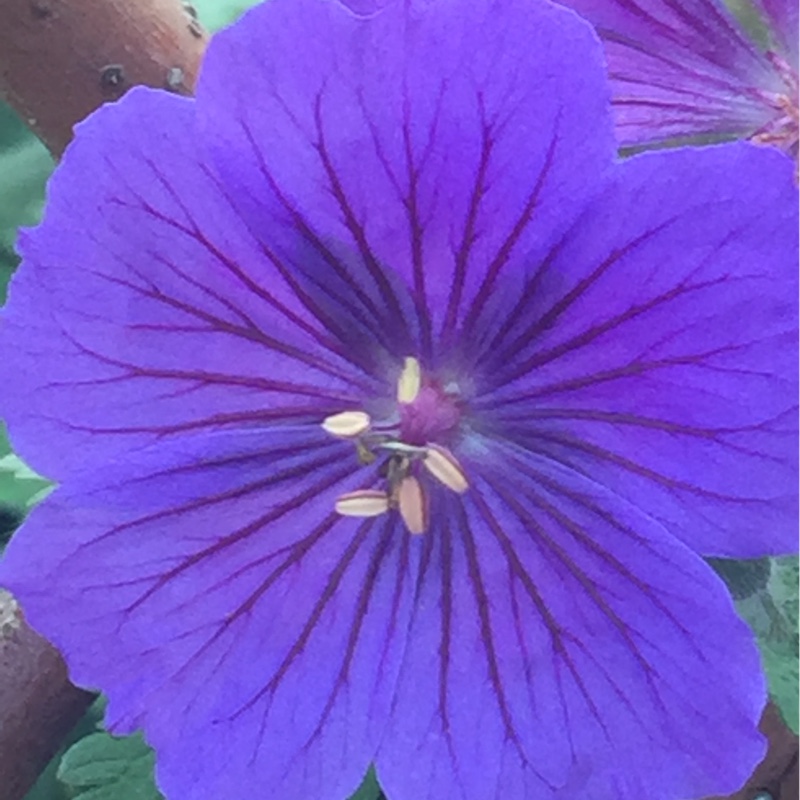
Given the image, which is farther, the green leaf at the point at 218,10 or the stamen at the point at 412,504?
the green leaf at the point at 218,10

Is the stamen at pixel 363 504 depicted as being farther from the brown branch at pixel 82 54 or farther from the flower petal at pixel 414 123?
the brown branch at pixel 82 54

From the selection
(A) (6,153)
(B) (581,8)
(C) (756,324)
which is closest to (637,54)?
(B) (581,8)

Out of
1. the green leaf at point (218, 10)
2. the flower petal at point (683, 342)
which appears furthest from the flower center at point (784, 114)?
the green leaf at point (218, 10)

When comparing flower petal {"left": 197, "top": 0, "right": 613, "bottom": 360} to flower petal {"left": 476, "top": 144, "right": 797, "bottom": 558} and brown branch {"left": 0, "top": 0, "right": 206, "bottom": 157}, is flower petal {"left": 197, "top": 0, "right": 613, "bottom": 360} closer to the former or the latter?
flower petal {"left": 476, "top": 144, "right": 797, "bottom": 558}

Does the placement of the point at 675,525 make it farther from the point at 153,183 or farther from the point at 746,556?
the point at 153,183

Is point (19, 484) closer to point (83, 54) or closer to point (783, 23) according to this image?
point (83, 54)

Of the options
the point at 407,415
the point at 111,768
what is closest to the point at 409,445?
the point at 407,415

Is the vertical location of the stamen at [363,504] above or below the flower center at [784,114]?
below
